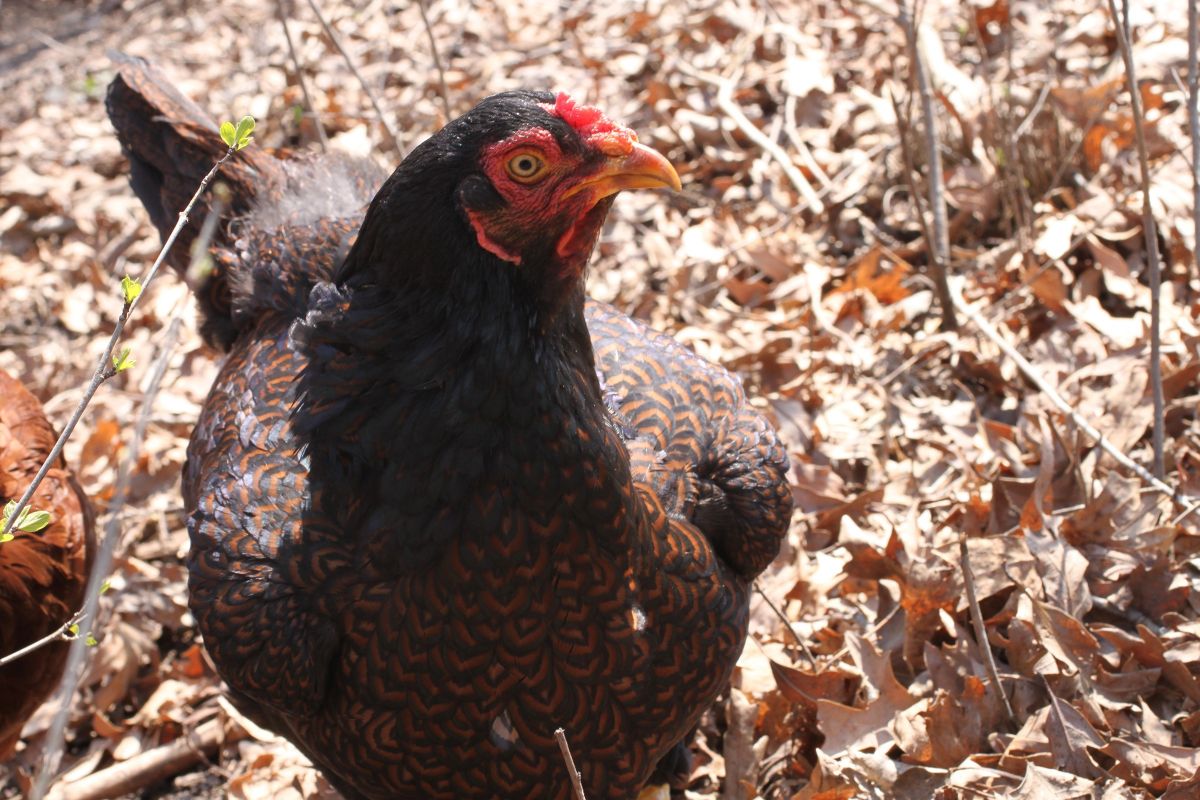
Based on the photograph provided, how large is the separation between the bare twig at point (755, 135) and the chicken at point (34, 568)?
3.28 m

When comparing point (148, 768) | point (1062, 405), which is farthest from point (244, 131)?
point (1062, 405)

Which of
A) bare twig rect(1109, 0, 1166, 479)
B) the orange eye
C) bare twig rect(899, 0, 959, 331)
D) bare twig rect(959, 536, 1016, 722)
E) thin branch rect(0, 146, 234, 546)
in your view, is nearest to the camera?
thin branch rect(0, 146, 234, 546)

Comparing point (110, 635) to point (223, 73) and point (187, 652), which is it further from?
point (223, 73)

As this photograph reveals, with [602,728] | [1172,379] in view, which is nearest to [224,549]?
[602,728]

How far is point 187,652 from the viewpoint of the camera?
439cm

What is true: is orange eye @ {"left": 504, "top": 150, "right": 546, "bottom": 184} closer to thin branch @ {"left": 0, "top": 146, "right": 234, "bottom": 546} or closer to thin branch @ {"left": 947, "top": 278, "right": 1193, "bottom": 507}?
thin branch @ {"left": 0, "top": 146, "right": 234, "bottom": 546}

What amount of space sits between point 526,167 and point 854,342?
2.68 meters

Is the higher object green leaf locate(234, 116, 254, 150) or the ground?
green leaf locate(234, 116, 254, 150)

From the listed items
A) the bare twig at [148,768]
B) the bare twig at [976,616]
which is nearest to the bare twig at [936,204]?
the bare twig at [976,616]

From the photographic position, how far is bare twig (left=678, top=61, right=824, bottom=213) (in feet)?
17.2

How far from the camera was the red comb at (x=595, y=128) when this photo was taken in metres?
2.32

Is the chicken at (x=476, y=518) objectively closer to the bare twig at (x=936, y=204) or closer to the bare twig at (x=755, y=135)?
the bare twig at (x=936, y=204)

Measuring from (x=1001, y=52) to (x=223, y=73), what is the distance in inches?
188

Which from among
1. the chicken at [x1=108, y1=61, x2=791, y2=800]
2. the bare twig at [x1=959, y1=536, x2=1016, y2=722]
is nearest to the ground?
the bare twig at [x1=959, y1=536, x2=1016, y2=722]
